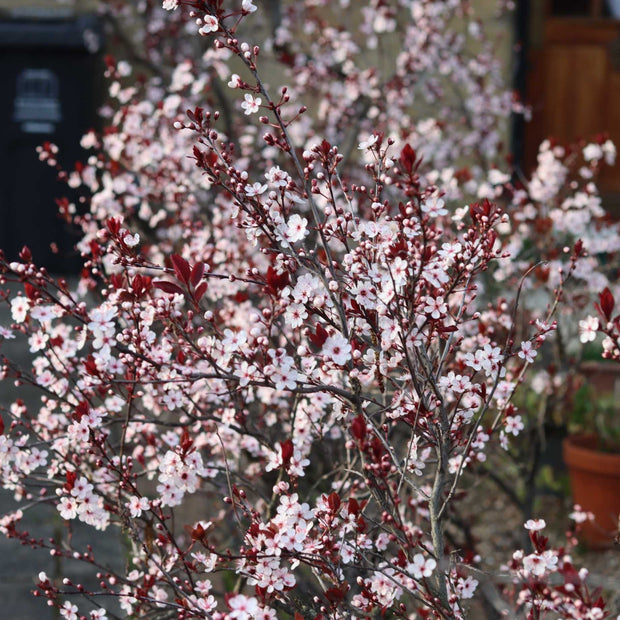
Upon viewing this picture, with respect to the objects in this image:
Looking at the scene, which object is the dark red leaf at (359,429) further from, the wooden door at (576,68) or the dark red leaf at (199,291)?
the wooden door at (576,68)

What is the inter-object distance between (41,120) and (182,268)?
5262mm

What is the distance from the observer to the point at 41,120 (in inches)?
263

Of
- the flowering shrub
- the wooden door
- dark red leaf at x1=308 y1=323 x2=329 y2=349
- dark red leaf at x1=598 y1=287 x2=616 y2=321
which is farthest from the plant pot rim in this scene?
the wooden door

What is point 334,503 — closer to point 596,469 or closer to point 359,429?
point 359,429

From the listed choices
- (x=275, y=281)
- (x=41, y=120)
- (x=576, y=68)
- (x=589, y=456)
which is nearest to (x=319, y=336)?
(x=275, y=281)

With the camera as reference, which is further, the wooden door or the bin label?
the wooden door

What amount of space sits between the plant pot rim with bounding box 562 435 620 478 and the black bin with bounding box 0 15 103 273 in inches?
153

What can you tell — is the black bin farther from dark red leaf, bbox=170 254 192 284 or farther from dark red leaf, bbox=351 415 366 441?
dark red leaf, bbox=351 415 366 441

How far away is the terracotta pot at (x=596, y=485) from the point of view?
13.9 ft

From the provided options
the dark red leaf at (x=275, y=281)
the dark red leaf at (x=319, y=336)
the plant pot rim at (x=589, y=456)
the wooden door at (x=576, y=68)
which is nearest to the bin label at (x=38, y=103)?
the wooden door at (x=576, y=68)

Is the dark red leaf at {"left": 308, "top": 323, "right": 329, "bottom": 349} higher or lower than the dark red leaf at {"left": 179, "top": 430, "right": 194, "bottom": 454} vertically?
higher

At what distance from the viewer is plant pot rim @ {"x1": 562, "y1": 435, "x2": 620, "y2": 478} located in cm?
423

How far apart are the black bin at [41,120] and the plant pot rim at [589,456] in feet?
12.7

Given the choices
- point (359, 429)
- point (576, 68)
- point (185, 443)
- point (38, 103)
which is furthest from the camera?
point (576, 68)
